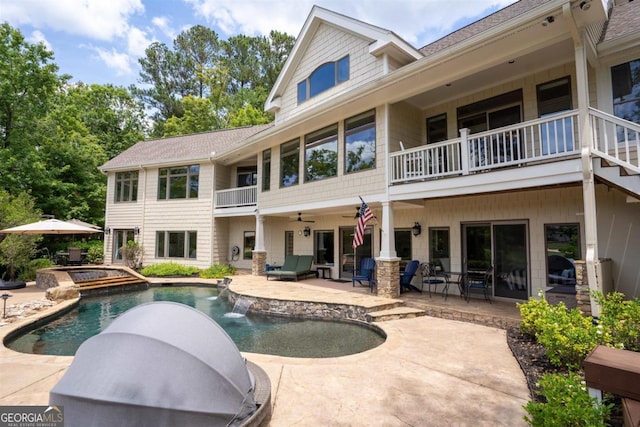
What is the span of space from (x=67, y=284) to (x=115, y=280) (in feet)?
7.77

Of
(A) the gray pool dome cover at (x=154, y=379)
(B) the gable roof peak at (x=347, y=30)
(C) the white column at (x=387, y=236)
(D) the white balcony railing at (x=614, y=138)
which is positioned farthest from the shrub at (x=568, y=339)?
(B) the gable roof peak at (x=347, y=30)

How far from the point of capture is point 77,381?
249 cm

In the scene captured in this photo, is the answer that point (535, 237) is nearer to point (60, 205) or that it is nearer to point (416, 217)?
point (416, 217)

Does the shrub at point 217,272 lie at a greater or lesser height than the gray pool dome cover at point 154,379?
lesser

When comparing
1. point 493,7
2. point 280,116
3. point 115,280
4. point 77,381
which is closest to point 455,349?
point 77,381

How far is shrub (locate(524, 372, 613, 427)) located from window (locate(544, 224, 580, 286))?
5.82 meters

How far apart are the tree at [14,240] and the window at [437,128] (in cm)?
1578

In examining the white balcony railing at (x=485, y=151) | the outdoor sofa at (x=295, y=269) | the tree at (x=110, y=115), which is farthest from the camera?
the tree at (x=110, y=115)

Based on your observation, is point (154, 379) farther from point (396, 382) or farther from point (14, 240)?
point (14, 240)

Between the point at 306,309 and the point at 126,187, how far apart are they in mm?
15136

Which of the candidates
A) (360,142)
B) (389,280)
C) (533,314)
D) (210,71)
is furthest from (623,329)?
(210,71)

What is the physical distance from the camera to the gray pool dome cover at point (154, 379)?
239 centimetres

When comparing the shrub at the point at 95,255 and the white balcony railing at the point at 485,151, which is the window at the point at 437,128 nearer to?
the white balcony railing at the point at 485,151

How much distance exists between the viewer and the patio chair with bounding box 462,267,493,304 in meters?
8.21
